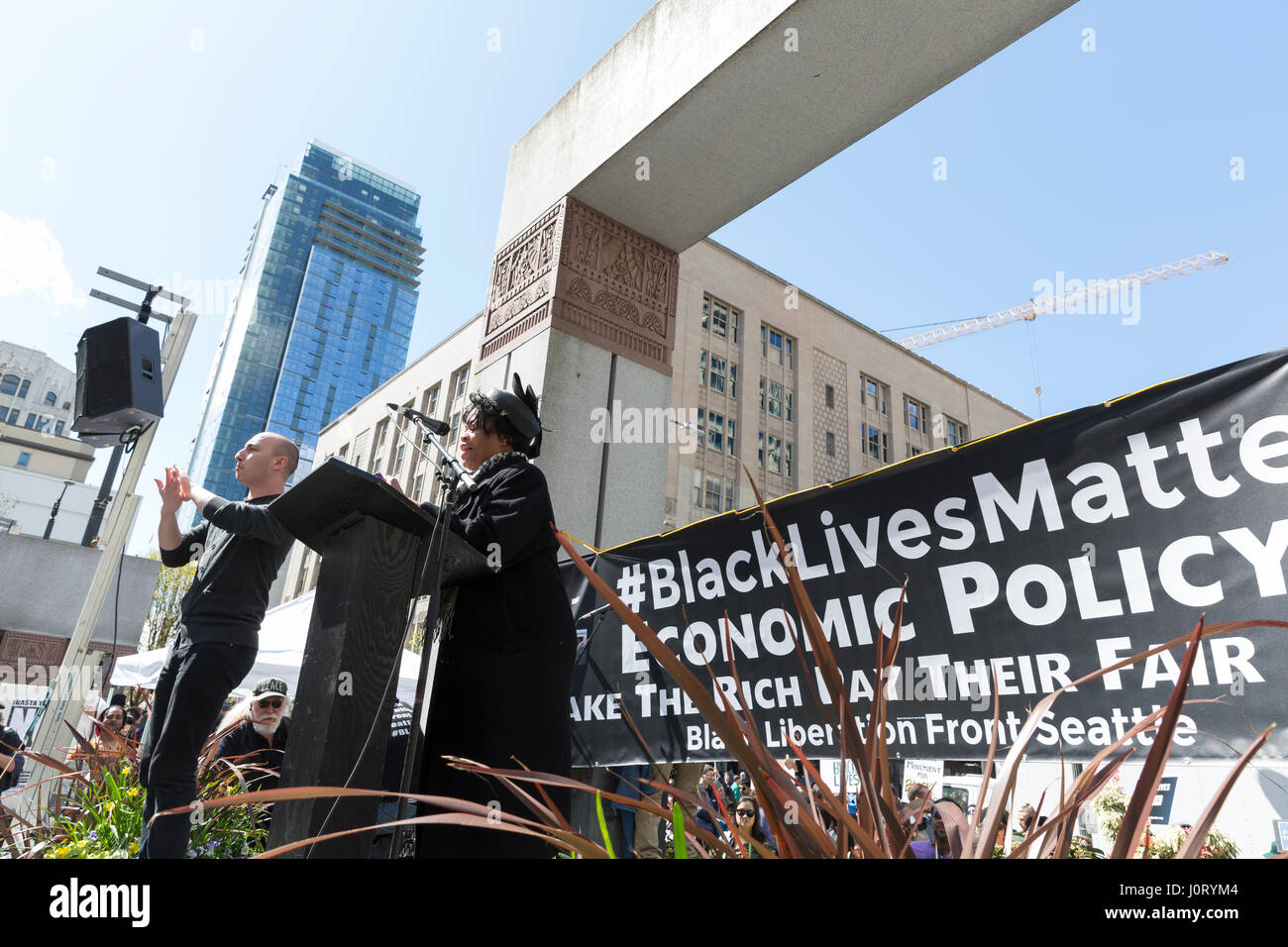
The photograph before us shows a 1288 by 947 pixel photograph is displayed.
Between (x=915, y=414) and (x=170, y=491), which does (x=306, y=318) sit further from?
(x=170, y=491)

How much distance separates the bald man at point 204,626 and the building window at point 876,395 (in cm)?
Answer: 3943

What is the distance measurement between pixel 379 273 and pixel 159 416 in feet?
410

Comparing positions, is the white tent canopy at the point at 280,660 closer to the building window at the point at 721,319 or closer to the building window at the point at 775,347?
the building window at the point at 721,319

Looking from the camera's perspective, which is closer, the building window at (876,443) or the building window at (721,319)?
the building window at (721,319)

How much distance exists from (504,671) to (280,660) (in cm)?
538

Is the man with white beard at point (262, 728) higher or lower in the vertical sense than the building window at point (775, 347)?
lower

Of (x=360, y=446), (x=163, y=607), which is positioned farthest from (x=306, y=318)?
(x=163, y=607)

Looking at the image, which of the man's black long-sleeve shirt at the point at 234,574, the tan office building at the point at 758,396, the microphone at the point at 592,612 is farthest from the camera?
the tan office building at the point at 758,396

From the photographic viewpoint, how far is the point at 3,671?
12312 mm

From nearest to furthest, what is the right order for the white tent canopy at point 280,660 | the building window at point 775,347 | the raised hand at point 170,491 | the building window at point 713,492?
the raised hand at point 170,491 < the white tent canopy at point 280,660 < the building window at point 713,492 < the building window at point 775,347

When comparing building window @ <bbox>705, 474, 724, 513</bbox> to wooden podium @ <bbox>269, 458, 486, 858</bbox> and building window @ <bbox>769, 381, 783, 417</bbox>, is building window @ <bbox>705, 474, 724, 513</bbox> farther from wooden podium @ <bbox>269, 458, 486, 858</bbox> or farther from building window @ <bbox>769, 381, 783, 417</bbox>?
wooden podium @ <bbox>269, 458, 486, 858</bbox>

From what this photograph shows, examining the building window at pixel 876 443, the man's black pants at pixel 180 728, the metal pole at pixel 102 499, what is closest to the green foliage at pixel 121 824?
the man's black pants at pixel 180 728

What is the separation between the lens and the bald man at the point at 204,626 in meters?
2.15
